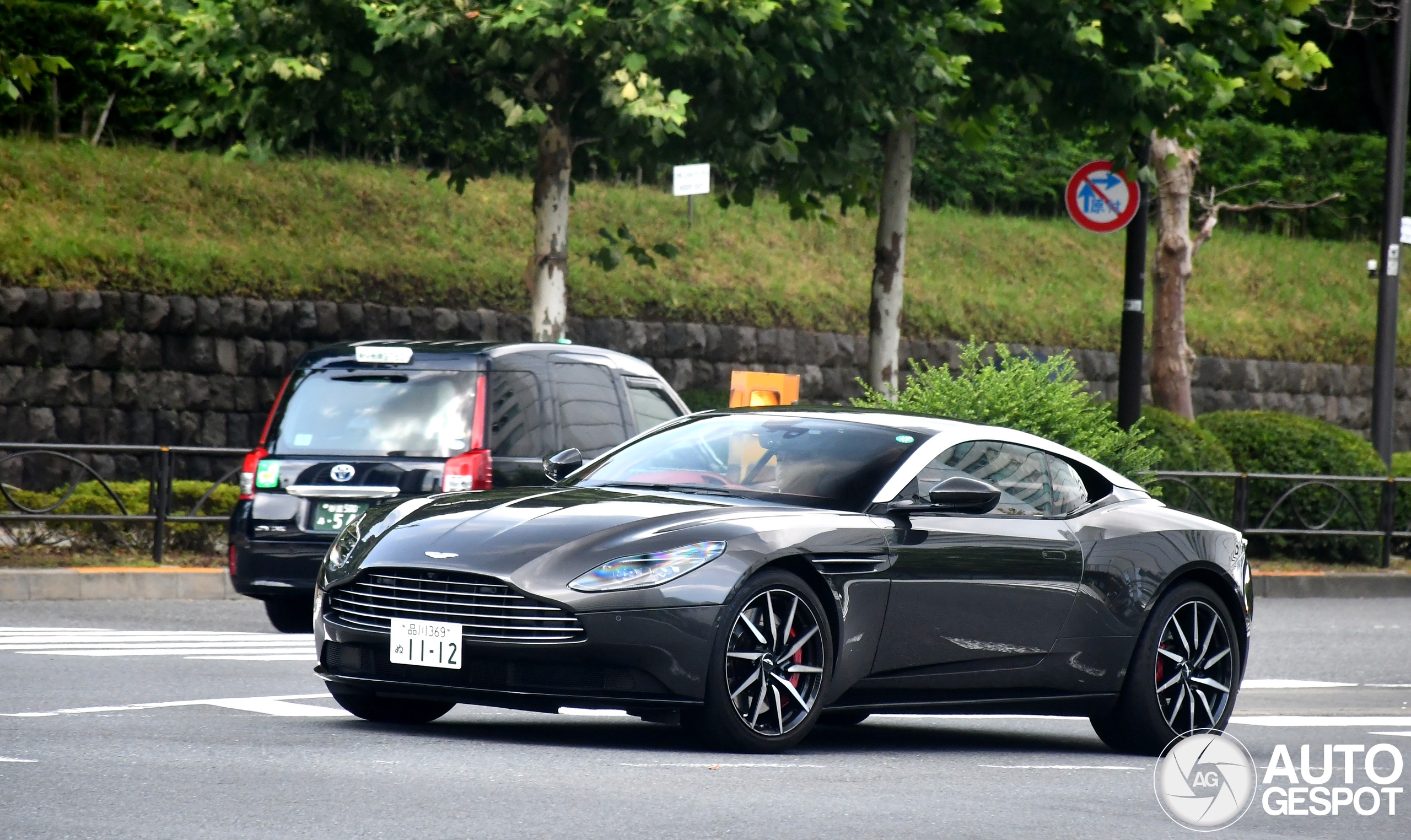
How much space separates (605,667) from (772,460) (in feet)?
4.85

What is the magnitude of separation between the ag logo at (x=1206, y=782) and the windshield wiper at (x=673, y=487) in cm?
207

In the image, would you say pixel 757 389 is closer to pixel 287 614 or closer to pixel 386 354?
pixel 287 614

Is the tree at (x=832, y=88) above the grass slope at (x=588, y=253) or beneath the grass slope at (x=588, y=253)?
above

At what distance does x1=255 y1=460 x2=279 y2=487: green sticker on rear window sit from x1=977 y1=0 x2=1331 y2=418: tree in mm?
10360

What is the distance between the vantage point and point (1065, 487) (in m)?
8.91

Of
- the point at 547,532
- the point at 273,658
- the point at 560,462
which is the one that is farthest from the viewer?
the point at 273,658

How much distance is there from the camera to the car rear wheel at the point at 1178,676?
28.8 feet

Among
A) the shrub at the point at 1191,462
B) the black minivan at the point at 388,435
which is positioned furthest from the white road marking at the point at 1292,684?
the shrub at the point at 1191,462

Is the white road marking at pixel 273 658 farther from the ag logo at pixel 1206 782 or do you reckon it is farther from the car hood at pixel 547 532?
the ag logo at pixel 1206 782

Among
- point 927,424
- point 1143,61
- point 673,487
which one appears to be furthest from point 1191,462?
point 673,487

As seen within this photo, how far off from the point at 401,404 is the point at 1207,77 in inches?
433

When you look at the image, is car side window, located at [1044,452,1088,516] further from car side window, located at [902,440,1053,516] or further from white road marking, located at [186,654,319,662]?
white road marking, located at [186,654,319,662]

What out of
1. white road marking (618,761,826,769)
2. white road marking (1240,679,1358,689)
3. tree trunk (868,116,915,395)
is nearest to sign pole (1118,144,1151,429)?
tree trunk (868,116,915,395)

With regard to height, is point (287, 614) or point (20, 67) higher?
point (20, 67)
